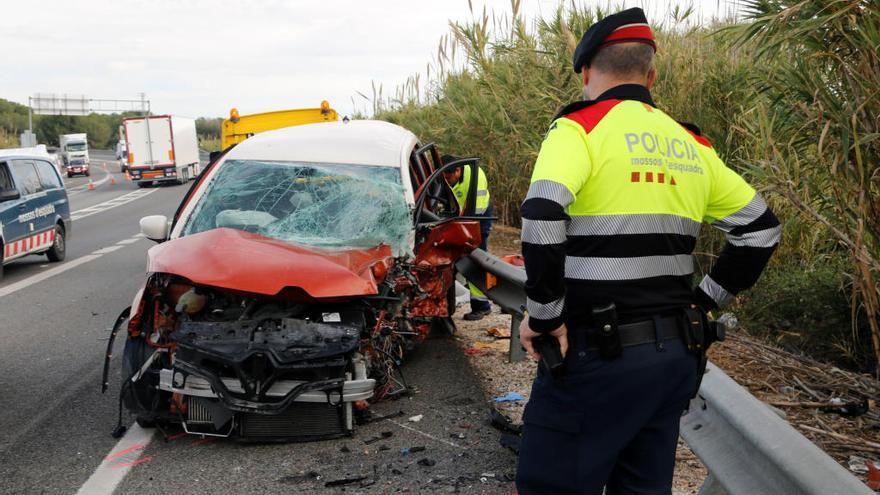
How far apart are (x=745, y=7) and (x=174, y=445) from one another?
4330 mm

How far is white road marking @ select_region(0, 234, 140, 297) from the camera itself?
10930 millimetres

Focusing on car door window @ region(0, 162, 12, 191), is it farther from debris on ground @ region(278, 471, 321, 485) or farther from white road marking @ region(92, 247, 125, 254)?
debris on ground @ region(278, 471, 321, 485)

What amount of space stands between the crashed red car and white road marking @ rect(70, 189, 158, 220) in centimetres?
1631

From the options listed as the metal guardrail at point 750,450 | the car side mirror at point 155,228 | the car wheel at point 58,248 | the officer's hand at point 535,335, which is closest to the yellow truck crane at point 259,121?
the car wheel at point 58,248

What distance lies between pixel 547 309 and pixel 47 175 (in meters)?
13.2

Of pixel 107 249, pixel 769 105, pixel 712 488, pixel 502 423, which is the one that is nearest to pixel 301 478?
pixel 502 423

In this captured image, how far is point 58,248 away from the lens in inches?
536

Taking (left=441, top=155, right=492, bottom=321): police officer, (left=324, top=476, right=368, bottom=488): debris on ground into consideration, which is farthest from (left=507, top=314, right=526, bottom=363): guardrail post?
(left=324, top=476, right=368, bottom=488): debris on ground

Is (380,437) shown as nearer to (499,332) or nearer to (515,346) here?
(515,346)

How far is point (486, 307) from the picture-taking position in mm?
8508

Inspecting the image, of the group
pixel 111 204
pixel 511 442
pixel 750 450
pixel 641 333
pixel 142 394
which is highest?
pixel 641 333

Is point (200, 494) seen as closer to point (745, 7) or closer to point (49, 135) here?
point (745, 7)

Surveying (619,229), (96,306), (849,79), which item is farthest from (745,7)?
(96,306)

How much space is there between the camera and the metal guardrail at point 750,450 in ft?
7.90
